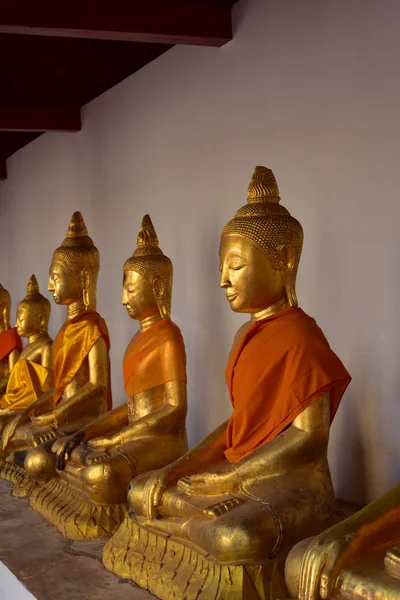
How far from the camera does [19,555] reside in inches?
141

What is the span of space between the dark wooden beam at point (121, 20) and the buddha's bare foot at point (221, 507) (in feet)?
7.74

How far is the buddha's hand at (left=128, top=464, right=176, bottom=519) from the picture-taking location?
10.5 ft

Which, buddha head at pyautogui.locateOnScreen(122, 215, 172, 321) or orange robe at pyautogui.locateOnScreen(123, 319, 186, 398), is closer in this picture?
orange robe at pyautogui.locateOnScreen(123, 319, 186, 398)

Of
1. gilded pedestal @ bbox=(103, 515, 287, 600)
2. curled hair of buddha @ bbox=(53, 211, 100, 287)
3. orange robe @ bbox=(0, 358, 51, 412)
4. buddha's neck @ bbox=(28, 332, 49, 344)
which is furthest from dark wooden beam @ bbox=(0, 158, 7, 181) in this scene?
gilded pedestal @ bbox=(103, 515, 287, 600)

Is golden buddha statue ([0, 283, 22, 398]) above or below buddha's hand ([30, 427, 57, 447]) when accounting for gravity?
above

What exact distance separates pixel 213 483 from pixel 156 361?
3.36 feet

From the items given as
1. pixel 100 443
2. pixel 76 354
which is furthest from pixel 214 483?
pixel 76 354

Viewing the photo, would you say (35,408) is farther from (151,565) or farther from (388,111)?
(388,111)

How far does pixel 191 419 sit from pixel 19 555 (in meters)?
1.63

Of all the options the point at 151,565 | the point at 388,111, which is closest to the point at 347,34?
the point at 388,111

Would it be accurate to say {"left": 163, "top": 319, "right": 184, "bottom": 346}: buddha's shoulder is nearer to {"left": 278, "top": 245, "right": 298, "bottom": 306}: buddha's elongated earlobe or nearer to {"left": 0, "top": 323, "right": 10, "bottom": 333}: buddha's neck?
{"left": 278, "top": 245, "right": 298, "bottom": 306}: buddha's elongated earlobe

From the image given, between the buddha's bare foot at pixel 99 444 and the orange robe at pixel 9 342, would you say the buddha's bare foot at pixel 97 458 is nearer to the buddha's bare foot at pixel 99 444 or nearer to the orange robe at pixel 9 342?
the buddha's bare foot at pixel 99 444

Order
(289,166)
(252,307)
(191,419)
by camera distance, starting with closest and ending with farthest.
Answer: (252,307) < (289,166) < (191,419)

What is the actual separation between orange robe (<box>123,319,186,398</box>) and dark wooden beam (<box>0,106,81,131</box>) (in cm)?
271
